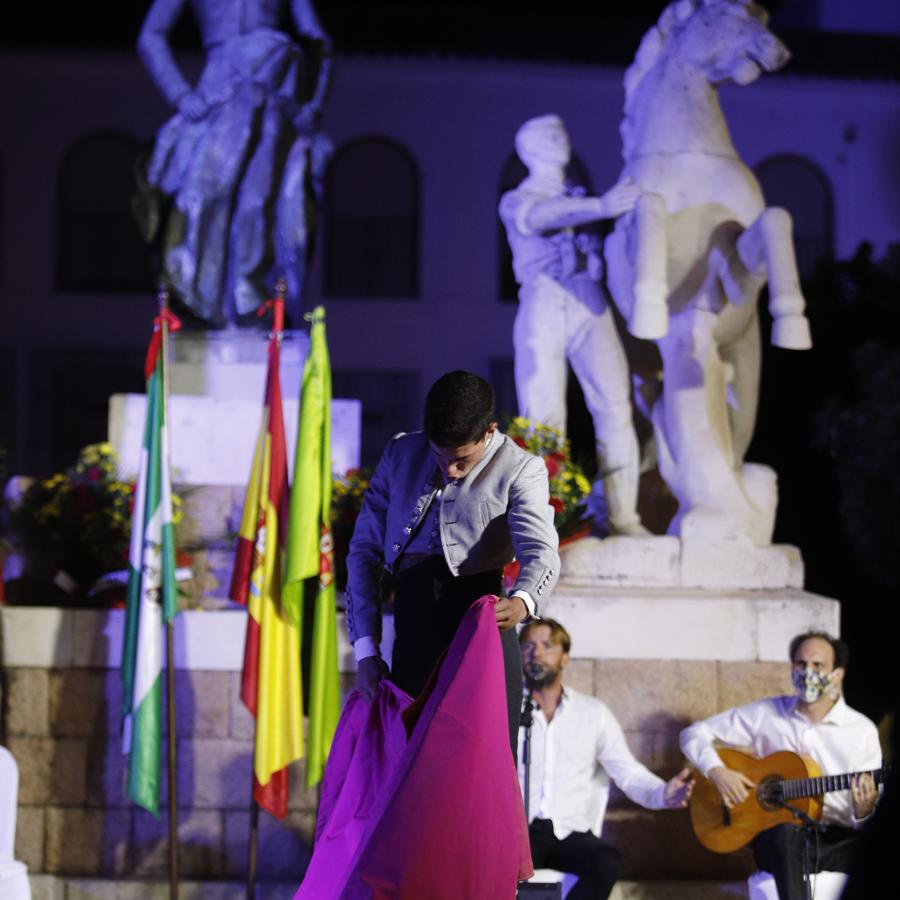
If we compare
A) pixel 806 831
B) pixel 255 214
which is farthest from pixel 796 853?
pixel 255 214

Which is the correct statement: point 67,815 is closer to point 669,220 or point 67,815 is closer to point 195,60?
point 669,220

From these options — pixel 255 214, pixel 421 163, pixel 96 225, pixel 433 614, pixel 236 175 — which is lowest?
pixel 433 614

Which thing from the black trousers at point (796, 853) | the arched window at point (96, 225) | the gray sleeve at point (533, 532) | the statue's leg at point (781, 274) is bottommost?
the black trousers at point (796, 853)

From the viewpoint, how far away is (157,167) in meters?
6.87

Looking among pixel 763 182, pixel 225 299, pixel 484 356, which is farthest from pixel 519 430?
pixel 763 182

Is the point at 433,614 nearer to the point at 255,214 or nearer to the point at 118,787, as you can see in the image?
the point at 118,787

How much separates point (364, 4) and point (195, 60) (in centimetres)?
229

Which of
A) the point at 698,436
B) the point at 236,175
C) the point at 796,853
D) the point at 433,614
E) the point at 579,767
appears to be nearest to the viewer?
the point at 433,614

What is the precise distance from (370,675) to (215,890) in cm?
227

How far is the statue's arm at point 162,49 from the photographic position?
692 cm

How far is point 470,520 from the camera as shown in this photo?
11.5 feet

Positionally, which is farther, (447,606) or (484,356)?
(484,356)

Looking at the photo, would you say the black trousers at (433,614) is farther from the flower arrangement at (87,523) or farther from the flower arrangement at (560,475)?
the flower arrangement at (87,523)

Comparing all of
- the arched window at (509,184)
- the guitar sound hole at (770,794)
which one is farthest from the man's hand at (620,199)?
the arched window at (509,184)
